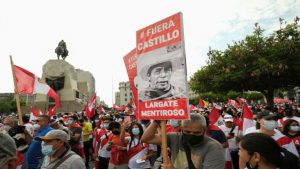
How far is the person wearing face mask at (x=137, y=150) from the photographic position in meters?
5.68

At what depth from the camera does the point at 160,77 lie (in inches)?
126

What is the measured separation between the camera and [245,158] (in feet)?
7.17

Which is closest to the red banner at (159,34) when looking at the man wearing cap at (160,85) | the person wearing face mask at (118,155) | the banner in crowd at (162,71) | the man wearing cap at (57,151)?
the banner in crowd at (162,71)

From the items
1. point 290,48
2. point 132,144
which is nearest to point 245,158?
point 132,144

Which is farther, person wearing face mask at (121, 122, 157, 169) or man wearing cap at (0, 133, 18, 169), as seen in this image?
person wearing face mask at (121, 122, 157, 169)

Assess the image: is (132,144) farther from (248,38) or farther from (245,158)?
(248,38)

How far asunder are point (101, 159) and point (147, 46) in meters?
4.55

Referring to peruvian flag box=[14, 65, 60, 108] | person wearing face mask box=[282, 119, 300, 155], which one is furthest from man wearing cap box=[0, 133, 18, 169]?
peruvian flag box=[14, 65, 60, 108]

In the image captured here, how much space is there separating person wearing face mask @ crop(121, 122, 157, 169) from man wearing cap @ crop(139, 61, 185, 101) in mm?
2629

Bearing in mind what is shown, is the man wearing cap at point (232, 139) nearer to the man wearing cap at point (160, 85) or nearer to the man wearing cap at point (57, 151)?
the man wearing cap at point (160, 85)

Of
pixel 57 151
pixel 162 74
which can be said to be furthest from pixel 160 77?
pixel 57 151

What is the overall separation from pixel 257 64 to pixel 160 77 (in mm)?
18557

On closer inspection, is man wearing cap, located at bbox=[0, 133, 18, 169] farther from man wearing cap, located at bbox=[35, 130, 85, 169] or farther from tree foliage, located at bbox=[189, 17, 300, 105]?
tree foliage, located at bbox=[189, 17, 300, 105]

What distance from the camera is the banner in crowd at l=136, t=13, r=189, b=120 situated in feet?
9.85
